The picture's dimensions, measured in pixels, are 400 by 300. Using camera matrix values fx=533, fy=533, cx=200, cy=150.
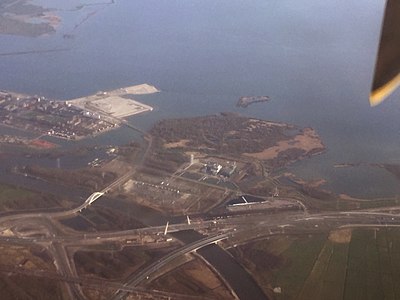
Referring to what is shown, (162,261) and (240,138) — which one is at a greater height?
(240,138)

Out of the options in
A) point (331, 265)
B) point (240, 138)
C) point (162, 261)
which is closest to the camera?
point (331, 265)

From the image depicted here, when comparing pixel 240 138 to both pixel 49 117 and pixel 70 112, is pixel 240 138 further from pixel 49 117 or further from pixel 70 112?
pixel 49 117

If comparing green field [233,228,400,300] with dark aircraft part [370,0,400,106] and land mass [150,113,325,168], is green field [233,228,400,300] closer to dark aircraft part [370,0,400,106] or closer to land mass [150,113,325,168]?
land mass [150,113,325,168]

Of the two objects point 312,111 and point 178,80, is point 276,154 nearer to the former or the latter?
point 312,111

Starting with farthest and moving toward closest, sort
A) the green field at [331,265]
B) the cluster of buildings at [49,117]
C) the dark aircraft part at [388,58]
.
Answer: the cluster of buildings at [49,117] < the green field at [331,265] < the dark aircraft part at [388,58]

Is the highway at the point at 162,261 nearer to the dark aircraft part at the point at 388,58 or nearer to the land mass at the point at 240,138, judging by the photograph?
the land mass at the point at 240,138

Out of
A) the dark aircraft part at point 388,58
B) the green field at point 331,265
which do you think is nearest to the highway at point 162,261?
the green field at point 331,265

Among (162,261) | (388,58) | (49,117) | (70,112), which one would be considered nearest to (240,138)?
(70,112)
